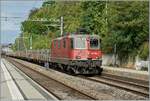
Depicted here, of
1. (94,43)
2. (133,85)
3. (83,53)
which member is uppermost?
(94,43)

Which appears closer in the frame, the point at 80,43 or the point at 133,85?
the point at 133,85

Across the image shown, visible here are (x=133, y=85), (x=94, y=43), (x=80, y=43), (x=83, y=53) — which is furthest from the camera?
(x=94, y=43)

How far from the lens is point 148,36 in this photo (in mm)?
44219

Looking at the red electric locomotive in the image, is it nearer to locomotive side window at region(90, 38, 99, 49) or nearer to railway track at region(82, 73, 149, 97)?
locomotive side window at region(90, 38, 99, 49)

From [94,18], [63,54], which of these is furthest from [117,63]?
[63,54]

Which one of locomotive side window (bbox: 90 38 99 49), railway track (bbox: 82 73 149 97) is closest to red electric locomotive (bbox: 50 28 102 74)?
locomotive side window (bbox: 90 38 99 49)

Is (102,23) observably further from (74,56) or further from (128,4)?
(74,56)

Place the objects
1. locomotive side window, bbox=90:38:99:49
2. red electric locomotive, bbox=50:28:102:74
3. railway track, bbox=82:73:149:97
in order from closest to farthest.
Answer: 1. railway track, bbox=82:73:149:97
2. red electric locomotive, bbox=50:28:102:74
3. locomotive side window, bbox=90:38:99:49

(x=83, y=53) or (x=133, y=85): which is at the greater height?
(x=83, y=53)

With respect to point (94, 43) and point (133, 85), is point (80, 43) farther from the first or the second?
point (133, 85)

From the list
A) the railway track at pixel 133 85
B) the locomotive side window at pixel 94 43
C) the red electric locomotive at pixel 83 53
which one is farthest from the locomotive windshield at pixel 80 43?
the railway track at pixel 133 85

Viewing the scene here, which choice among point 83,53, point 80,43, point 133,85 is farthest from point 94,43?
point 133,85

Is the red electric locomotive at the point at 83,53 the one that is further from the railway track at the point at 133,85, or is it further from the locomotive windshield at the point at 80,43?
the railway track at the point at 133,85

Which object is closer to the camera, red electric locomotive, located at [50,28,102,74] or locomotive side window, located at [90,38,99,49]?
red electric locomotive, located at [50,28,102,74]
